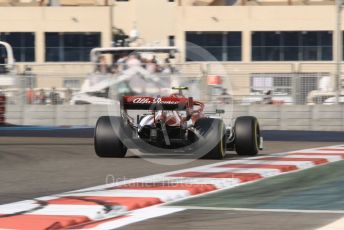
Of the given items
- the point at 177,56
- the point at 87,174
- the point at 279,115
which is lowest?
the point at 87,174

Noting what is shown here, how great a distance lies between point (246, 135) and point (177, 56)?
14356 mm

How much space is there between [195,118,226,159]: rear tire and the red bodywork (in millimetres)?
236

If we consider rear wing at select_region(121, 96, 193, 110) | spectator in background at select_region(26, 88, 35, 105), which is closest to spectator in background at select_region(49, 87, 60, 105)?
spectator in background at select_region(26, 88, 35, 105)

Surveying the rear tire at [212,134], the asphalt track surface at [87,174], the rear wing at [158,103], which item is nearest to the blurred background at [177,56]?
the asphalt track surface at [87,174]

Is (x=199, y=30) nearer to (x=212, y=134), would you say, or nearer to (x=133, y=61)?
(x=133, y=61)

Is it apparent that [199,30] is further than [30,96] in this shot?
Yes

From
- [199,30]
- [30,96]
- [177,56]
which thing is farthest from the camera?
[199,30]

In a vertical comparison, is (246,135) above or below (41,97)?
below

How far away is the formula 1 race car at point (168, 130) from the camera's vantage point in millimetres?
12703

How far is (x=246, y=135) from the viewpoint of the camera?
13523 mm

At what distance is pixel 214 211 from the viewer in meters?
7.89

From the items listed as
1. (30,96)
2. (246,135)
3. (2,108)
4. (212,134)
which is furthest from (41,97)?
(212,134)

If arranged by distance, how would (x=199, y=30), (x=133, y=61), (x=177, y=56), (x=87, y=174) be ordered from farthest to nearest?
(x=199, y=30) < (x=177, y=56) < (x=133, y=61) < (x=87, y=174)

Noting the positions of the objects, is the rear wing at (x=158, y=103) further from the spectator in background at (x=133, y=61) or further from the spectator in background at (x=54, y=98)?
the spectator in background at (x=54, y=98)
